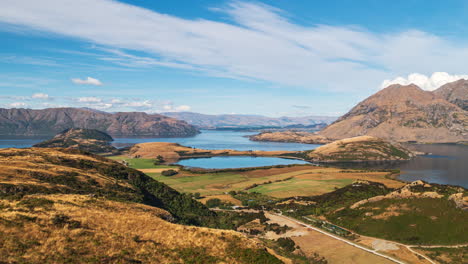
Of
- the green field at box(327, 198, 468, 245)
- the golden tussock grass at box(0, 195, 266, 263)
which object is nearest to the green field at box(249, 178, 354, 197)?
the green field at box(327, 198, 468, 245)

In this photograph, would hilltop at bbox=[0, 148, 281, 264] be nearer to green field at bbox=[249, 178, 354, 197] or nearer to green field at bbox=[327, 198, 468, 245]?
green field at bbox=[327, 198, 468, 245]

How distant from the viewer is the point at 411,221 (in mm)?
82250

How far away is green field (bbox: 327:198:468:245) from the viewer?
2921 inches

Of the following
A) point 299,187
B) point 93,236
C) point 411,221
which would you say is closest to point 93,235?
point 93,236

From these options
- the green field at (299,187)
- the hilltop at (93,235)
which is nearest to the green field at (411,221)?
Answer: the hilltop at (93,235)

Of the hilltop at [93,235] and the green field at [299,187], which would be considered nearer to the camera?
the hilltop at [93,235]

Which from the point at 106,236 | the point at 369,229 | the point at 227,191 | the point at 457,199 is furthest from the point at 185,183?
the point at 106,236

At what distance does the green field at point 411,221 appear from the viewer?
74.2 metres

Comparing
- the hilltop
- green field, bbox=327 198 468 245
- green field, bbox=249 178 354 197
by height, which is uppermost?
the hilltop

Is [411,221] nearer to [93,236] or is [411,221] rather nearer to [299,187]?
[93,236]

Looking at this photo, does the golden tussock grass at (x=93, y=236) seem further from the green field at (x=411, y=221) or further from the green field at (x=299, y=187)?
the green field at (x=299, y=187)

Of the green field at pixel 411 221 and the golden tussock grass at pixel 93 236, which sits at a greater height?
the golden tussock grass at pixel 93 236

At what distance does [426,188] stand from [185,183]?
442 feet

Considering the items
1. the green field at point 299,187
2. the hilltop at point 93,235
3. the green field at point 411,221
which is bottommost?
the green field at point 299,187
